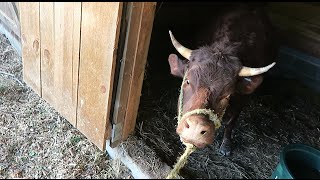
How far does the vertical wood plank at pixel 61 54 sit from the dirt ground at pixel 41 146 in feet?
0.57

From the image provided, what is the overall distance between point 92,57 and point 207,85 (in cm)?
94

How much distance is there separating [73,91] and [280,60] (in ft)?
11.2

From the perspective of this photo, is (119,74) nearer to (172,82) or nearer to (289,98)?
(172,82)

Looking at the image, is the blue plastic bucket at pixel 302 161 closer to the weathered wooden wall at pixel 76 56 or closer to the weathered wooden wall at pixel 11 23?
the weathered wooden wall at pixel 76 56

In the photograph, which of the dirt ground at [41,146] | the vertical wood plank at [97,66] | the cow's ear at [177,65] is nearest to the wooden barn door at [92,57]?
the vertical wood plank at [97,66]

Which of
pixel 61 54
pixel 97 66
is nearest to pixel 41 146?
pixel 61 54

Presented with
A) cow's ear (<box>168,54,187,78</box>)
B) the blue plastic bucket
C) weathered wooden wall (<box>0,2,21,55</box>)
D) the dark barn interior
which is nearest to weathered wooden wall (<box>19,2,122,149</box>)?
the dark barn interior

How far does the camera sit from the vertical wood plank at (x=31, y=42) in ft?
11.0

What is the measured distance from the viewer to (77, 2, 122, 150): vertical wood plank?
263 cm

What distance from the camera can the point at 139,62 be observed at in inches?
112

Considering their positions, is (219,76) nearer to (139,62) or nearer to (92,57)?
(139,62)

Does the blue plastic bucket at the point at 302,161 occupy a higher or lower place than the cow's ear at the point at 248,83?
lower

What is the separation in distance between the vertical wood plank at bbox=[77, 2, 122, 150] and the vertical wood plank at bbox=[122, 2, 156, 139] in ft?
0.58

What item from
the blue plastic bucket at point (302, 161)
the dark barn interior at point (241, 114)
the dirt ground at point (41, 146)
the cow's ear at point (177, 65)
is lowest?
the dirt ground at point (41, 146)
